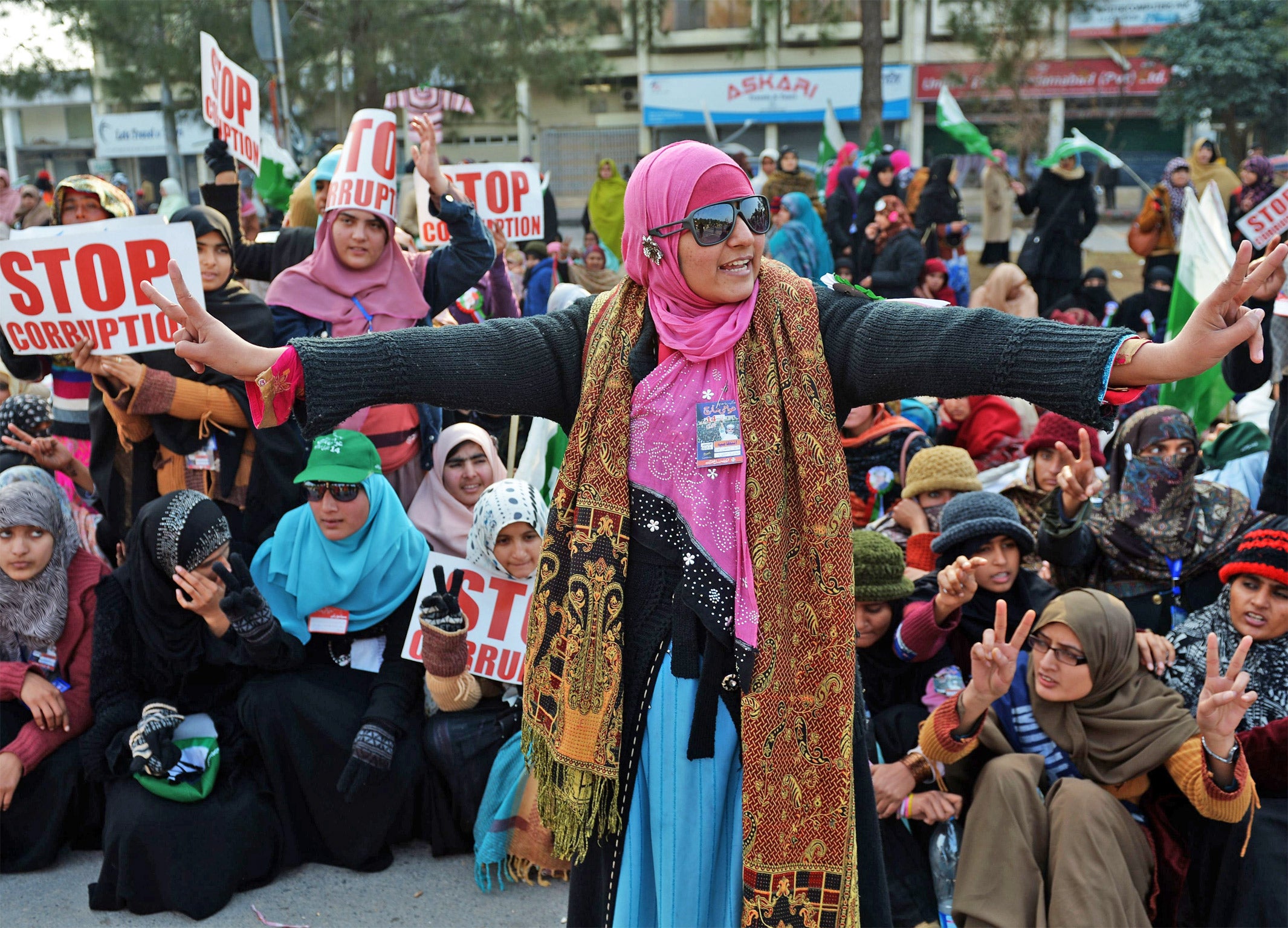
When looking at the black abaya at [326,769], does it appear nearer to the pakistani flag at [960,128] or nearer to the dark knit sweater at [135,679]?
the dark knit sweater at [135,679]

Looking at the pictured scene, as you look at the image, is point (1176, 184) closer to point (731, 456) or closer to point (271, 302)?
point (271, 302)

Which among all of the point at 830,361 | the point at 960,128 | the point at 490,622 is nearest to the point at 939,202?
the point at 960,128

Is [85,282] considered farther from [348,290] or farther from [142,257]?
[348,290]

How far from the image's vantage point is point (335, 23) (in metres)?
17.0

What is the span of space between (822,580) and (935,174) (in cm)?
1025

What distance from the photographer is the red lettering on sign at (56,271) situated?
3789 mm

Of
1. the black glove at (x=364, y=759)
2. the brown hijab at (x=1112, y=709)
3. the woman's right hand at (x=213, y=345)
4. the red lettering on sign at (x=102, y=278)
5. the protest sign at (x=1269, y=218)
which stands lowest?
the black glove at (x=364, y=759)

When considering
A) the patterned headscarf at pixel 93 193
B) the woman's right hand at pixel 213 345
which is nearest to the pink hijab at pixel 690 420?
the woman's right hand at pixel 213 345

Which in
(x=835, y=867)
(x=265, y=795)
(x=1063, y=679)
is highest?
(x=835, y=867)

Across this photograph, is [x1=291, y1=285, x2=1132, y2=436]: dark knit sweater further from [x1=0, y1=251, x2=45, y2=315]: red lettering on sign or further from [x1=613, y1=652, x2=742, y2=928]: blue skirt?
[x1=0, y1=251, x2=45, y2=315]: red lettering on sign

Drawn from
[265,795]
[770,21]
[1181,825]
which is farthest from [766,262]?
[770,21]

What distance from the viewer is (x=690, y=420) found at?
206cm

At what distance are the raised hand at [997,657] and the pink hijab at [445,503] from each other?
1996 millimetres

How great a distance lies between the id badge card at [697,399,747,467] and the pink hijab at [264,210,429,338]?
2.47 m
